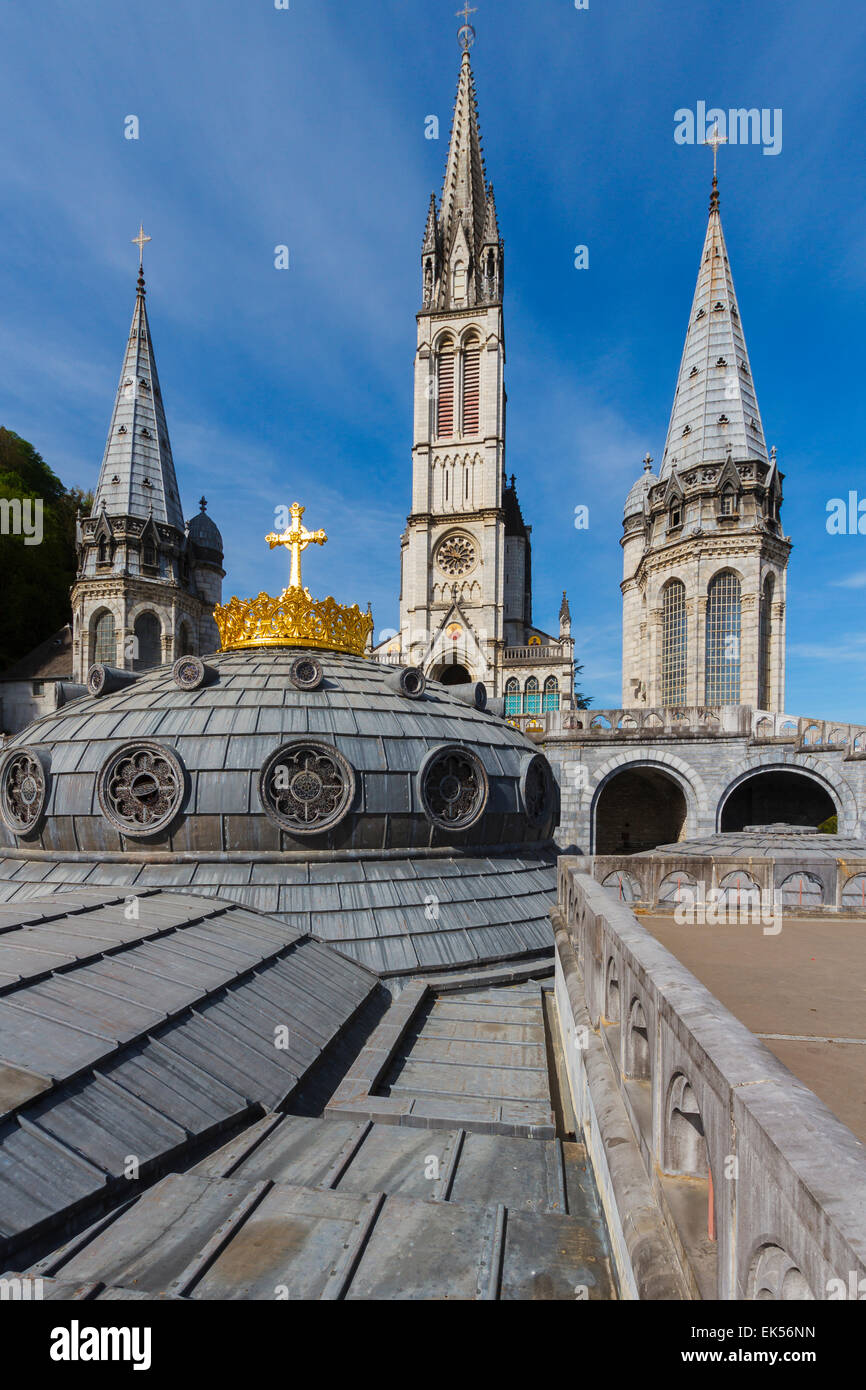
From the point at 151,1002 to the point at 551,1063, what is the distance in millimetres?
4781

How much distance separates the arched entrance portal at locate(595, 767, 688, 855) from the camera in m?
33.7

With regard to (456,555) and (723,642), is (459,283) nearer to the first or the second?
Result: (456,555)

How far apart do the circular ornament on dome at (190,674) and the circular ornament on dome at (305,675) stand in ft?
5.34

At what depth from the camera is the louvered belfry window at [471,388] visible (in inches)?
2162

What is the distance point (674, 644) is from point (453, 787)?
3027 cm

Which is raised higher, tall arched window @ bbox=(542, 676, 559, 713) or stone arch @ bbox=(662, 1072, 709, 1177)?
tall arched window @ bbox=(542, 676, 559, 713)

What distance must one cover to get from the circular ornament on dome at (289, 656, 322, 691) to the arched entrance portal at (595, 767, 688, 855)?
24.7 metres

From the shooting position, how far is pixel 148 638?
47.7 meters

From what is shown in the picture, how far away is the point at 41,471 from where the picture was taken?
2436 inches

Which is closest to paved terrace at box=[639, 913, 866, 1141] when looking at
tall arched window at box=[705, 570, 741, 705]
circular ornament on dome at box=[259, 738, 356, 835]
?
circular ornament on dome at box=[259, 738, 356, 835]

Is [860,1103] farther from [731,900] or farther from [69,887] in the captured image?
[69,887]

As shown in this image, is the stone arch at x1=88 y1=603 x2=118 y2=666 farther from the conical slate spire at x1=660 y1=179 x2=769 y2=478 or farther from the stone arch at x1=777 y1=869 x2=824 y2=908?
the stone arch at x1=777 y1=869 x2=824 y2=908

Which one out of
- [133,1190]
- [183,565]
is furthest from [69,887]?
[183,565]

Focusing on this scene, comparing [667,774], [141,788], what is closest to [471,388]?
[667,774]
